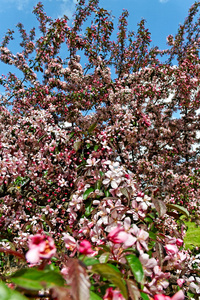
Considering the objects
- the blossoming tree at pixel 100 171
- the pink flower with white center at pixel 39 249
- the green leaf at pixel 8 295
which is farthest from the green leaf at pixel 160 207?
the green leaf at pixel 8 295

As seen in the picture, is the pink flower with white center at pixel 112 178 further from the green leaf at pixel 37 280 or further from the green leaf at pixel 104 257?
the green leaf at pixel 37 280

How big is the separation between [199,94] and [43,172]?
4984 mm

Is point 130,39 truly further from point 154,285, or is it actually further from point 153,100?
→ point 154,285

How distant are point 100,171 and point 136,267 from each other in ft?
2.90

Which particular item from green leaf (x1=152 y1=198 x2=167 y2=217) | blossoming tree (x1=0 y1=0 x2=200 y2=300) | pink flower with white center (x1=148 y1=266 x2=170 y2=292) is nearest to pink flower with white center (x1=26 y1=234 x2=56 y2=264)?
blossoming tree (x1=0 y1=0 x2=200 y2=300)

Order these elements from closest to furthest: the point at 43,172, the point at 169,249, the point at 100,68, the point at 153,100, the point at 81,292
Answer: the point at 81,292 → the point at 169,249 → the point at 43,172 → the point at 100,68 → the point at 153,100

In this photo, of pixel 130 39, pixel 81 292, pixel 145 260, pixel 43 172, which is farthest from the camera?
pixel 130 39

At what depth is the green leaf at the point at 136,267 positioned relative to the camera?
0.76 meters

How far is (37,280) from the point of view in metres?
0.50

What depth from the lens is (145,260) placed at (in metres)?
0.91

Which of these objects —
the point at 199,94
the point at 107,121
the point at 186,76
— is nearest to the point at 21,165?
the point at 107,121

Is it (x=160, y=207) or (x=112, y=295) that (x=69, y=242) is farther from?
(x=160, y=207)

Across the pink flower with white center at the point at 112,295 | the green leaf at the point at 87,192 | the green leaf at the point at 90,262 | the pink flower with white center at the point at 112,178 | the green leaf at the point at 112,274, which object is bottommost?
the pink flower with white center at the point at 112,295

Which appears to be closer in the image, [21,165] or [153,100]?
[21,165]
